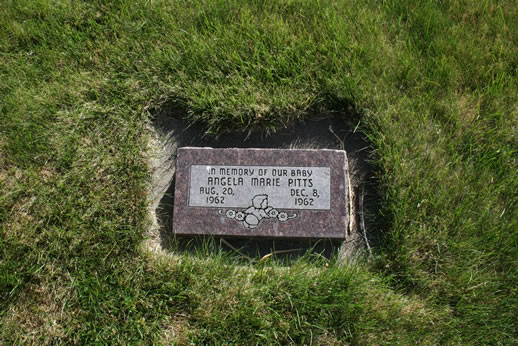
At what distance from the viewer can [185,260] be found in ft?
7.57

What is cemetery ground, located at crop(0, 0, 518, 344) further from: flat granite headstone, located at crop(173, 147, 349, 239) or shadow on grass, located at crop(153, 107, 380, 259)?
flat granite headstone, located at crop(173, 147, 349, 239)

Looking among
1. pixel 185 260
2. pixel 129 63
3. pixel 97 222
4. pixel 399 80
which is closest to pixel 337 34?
pixel 399 80

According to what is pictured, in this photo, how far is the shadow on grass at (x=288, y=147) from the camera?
243cm

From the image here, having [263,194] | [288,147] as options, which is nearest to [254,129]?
[288,147]

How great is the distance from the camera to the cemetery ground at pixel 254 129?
222 centimetres

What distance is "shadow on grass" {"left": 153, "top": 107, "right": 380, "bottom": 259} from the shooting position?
2.43 meters

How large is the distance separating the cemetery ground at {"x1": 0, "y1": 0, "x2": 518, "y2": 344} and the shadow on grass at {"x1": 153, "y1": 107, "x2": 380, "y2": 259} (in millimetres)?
54

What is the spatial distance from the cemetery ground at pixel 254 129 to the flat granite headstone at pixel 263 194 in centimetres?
18

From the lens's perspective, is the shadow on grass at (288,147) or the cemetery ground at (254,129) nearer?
the cemetery ground at (254,129)

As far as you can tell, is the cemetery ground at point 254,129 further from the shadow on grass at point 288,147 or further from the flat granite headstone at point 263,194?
the flat granite headstone at point 263,194

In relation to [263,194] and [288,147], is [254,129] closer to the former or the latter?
[288,147]

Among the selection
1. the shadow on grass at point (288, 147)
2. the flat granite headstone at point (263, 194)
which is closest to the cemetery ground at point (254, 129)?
the shadow on grass at point (288, 147)

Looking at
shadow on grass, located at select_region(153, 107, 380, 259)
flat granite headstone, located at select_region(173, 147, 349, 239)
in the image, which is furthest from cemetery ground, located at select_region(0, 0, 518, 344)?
flat granite headstone, located at select_region(173, 147, 349, 239)

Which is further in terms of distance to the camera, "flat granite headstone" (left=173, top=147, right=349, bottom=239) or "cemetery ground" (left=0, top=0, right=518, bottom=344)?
"flat granite headstone" (left=173, top=147, right=349, bottom=239)
